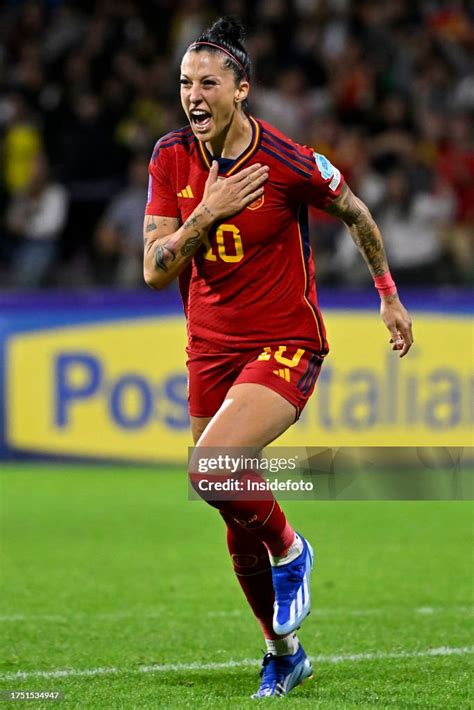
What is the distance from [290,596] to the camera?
203 inches

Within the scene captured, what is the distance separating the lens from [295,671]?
524cm

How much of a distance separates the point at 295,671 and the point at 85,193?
971cm

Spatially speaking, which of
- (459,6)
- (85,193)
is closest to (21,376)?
(85,193)

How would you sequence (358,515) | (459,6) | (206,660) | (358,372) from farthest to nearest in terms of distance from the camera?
1. (459,6)
2. (358,372)
3. (358,515)
4. (206,660)

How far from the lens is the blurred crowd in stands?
43.3 feet

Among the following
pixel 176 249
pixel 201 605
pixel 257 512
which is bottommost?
pixel 201 605

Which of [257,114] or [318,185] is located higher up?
[257,114]

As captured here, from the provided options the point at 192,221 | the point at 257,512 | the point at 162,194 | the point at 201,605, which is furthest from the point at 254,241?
the point at 201,605

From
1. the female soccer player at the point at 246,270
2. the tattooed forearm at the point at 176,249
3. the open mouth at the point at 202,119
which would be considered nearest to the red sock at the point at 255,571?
the female soccer player at the point at 246,270

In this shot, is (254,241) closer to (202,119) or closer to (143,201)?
(202,119)

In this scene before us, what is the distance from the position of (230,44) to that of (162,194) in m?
0.64

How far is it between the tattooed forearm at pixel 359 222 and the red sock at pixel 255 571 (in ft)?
4.08

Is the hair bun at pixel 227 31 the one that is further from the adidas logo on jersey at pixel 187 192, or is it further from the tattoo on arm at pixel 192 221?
the tattoo on arm at pixel 192 221

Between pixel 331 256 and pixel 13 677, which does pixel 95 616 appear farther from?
pixel 331 256
